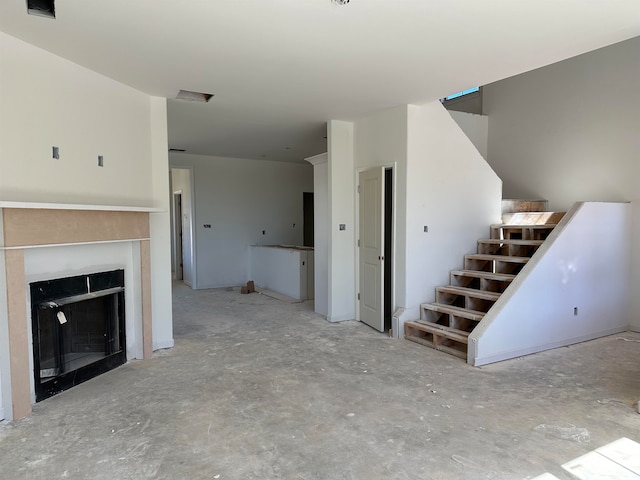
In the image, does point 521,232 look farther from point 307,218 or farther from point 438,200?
point 307,218

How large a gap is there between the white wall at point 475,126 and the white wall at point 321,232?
2640 millimetres

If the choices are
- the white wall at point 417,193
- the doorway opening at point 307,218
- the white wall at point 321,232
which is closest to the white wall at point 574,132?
the white wall at point 417,193

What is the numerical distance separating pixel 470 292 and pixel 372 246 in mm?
1269

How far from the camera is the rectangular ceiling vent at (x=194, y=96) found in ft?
13.3

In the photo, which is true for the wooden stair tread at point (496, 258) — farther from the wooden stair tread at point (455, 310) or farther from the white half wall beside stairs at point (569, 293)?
the wooden stair tread at point (455, 310)

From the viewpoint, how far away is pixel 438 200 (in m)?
4.68

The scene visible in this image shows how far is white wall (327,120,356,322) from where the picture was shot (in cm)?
521

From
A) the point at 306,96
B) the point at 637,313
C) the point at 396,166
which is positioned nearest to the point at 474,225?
the point at 396,166

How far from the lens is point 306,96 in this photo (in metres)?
4.07

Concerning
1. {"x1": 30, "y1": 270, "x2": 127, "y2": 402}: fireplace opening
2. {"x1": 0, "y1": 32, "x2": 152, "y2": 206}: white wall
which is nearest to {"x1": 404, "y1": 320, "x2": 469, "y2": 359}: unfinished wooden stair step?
{"x1": 30, "y1": 270, "x2": 127, "y2": 402}: fireplace opening

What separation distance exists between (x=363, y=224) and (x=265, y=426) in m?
3.06

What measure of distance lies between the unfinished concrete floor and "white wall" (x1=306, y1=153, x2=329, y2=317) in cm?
143

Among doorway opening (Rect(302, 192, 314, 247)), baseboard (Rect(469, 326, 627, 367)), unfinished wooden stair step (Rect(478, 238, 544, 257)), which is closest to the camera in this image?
baseboard (Rect(469, 326, 627, 367))

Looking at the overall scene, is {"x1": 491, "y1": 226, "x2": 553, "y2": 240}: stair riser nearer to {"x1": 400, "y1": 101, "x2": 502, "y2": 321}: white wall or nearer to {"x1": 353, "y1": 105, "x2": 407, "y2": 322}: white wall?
{"x1": 400, "y1": 101, "x2": 502, "y2": 321}: white wall
